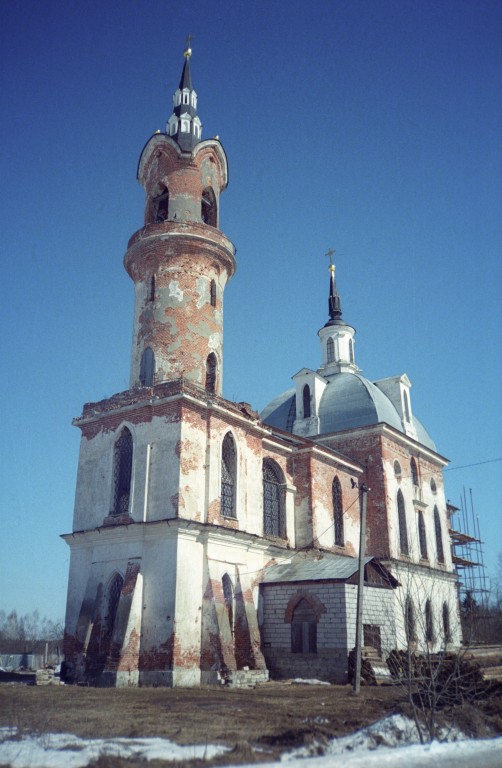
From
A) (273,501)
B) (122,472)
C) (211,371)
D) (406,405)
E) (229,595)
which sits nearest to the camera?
(229,595)

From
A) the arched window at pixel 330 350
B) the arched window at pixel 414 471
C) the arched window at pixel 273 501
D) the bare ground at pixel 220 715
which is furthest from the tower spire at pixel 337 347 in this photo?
the bare ground at pixel 220 715

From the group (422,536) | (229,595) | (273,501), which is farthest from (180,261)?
(422,536)

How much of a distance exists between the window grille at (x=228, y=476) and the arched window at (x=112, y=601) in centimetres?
410

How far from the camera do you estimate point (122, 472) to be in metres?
22.7

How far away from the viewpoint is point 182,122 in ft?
92.4

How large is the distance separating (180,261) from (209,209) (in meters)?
3.83

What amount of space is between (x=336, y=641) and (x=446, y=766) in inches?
500

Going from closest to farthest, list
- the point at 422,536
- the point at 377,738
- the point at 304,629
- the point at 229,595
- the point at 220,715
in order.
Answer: the point at 377,738
the point at 220,715
the point at 229,595
the point at 304,629
the point at 422,536

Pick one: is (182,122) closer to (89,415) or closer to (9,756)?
(89,415)

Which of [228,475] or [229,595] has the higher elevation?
[228,475]

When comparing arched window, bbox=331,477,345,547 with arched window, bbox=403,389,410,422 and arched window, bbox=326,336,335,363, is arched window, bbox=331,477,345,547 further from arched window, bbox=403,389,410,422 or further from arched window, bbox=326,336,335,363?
arched window, bbox=326,336,335,363

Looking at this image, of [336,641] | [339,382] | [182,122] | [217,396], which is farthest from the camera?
[339,382]

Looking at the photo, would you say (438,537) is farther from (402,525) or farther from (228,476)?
(228,476)

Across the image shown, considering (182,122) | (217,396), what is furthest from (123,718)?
(182,122)
